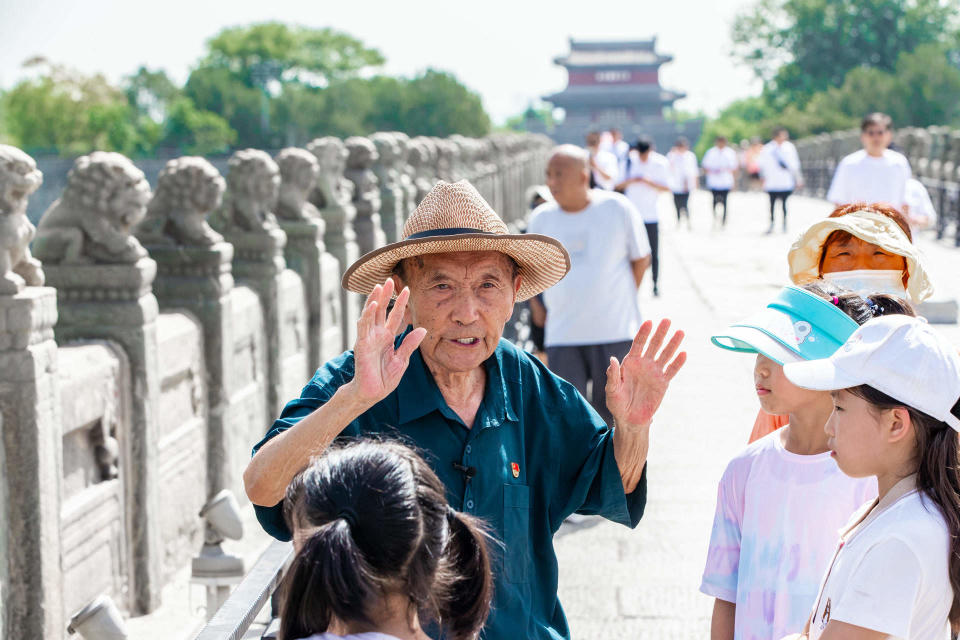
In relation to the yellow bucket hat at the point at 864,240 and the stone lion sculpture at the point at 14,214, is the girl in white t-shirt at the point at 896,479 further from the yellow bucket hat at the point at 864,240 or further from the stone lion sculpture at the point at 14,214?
the stone lion sculpture at the point at 14,214

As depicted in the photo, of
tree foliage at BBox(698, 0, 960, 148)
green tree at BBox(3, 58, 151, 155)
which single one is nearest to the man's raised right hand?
tree foliage at BBox(698, 0, 960, 148)

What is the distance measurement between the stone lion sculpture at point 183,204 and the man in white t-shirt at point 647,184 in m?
6.56

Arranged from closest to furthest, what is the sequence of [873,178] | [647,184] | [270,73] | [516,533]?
[516,533] → [873,178] → [647,184] → [270,73]

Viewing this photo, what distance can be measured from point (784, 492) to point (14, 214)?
2.72 meters

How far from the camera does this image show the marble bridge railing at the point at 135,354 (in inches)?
166

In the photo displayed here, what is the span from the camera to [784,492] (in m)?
2.67

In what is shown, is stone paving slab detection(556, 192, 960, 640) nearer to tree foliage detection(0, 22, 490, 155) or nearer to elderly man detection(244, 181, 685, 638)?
elderly man detection(244, 181, 685, 638)

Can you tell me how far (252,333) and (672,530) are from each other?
2672 millimetres

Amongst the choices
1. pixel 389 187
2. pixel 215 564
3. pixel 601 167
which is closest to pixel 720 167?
pixel 601 167

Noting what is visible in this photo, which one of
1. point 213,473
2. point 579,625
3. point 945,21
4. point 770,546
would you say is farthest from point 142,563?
point 945,21

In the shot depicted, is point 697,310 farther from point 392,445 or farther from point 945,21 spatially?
point 945,21

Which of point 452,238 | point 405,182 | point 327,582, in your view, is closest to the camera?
point 327,582

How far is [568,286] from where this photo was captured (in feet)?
19.0

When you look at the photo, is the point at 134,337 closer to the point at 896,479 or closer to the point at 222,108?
the point at 896,479
